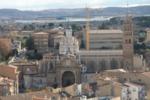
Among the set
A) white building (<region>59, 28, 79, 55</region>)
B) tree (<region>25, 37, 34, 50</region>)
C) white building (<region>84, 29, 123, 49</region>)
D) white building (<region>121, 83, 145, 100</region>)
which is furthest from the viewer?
white building (<region>84, 29, 123, 49</region>)

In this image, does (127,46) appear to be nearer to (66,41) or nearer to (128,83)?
(66,41)

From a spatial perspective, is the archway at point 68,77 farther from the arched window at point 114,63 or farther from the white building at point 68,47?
the white building at point 68,47

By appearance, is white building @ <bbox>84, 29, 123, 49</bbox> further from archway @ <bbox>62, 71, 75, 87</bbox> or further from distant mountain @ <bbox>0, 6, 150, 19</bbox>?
distant mountain @ <bbox>0, 6, 150, 19</bbox>

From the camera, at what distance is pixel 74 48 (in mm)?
38125

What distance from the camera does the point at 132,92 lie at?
75.2 ft

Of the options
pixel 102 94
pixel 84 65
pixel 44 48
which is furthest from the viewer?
pixel 44 48

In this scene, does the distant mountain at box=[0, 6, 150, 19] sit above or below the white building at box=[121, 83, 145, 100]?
below

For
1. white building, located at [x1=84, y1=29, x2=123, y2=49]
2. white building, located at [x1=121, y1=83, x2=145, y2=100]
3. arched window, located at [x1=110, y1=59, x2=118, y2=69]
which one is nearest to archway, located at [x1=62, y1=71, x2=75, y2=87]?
arched window, located at [x1=110, y1=59, x2=118, y2=69]

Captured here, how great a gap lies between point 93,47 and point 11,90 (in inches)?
966

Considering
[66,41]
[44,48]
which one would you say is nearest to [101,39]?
[44,48]

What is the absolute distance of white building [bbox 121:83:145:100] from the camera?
895 inches

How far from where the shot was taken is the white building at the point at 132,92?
2274 cm

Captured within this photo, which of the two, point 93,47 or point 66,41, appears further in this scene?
point 93,47

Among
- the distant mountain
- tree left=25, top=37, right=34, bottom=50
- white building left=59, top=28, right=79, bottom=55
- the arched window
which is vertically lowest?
the distant mountain
